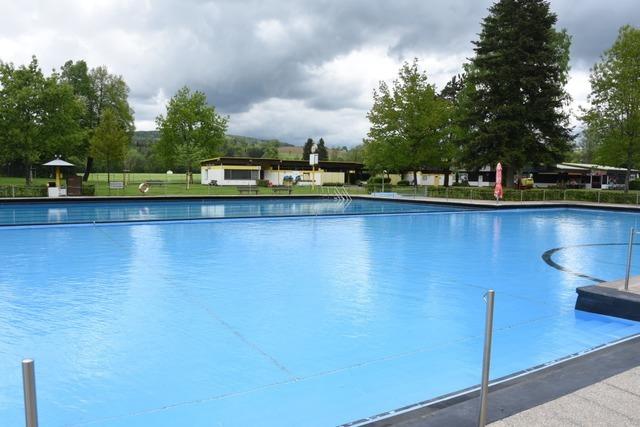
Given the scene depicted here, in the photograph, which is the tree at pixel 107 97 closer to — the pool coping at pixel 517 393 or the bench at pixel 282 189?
the bench at pixel 282 189

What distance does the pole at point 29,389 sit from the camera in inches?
77.0

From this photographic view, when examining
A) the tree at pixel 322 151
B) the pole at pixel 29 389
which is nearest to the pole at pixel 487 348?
the pole at pixel 29 389

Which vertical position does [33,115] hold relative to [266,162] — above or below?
above

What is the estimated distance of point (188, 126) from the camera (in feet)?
182

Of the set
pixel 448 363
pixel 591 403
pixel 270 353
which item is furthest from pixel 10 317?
pixel 591 403

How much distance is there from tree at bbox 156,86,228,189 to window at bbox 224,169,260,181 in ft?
11.0

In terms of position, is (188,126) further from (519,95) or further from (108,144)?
(519,95)

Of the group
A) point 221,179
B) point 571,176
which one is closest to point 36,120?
point 221,179

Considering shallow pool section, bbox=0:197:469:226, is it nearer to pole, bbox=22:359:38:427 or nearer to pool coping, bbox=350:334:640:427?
pool coping, bbox=350:334:640:427

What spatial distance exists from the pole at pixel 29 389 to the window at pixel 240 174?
171ft

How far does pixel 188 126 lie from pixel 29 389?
56230 millimetres

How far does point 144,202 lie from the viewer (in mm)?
29328

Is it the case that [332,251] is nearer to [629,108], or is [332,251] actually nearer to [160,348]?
[160,348]

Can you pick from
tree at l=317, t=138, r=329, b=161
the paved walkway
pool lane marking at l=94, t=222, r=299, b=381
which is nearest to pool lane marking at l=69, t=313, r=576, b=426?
pool lane marking at l=94, t=222, r=299, b=381
